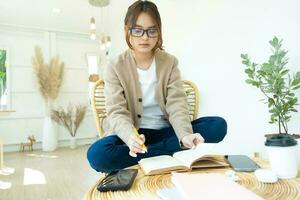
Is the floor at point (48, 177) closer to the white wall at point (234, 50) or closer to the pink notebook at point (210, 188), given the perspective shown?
the white wall at point (234, 50)

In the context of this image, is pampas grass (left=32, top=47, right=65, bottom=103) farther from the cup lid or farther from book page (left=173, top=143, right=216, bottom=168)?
the cup lid

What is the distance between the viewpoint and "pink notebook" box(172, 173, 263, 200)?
446 mm

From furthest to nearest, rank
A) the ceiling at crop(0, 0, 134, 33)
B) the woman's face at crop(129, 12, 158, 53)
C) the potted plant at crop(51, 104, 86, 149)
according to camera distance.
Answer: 1. the potted plant at crop(51, 104, 86, 149)
2. the ceiling at crop(0, 0, 134, 33)
3. the woman's face at crop(129, 12, 158, 53)

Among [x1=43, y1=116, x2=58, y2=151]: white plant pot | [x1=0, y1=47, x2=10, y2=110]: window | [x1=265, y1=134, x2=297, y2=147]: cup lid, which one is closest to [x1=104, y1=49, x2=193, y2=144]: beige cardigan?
[x1=265, y1=134, x2=297, y2=147]: cup lid

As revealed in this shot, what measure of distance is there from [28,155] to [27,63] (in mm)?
1543

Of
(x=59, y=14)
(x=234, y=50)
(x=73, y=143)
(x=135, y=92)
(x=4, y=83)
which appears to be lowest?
(x=73, y=143)

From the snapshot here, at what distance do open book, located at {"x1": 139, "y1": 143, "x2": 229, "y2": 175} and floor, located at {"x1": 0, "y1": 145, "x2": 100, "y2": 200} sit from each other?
1.18 m

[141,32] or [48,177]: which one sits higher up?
[141,32]

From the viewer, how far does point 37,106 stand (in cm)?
411

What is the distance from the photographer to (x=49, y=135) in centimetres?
389

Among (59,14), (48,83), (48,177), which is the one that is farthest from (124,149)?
(48,83)

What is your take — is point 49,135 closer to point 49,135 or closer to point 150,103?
point 49,135

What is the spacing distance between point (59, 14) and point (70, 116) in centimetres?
167

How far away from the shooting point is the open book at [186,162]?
0.67m
